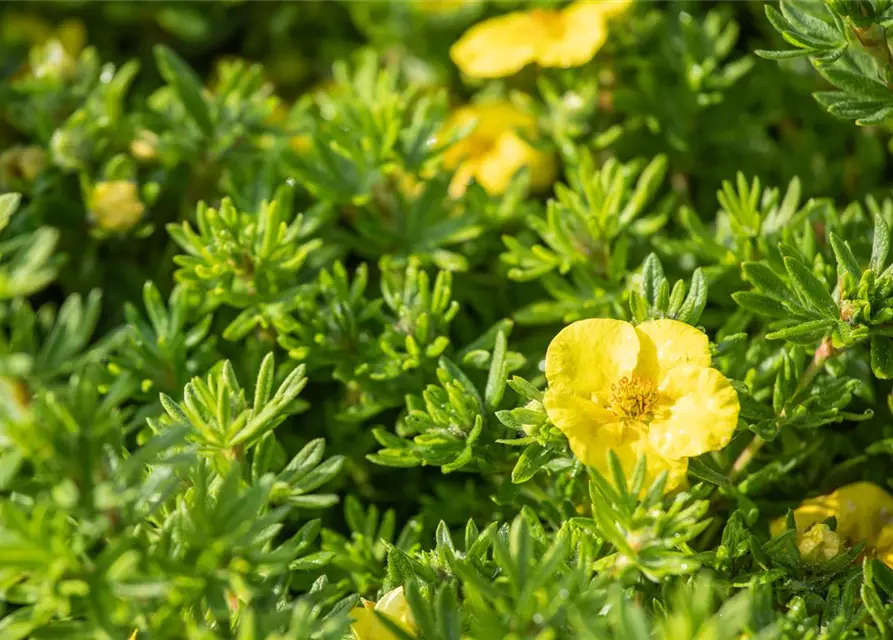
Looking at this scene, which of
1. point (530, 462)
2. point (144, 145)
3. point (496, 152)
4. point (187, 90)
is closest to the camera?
point (530, 462)

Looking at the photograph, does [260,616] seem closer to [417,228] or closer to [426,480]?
[426,480]

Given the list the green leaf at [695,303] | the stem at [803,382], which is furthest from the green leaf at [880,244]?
the green leaf at [695,303]

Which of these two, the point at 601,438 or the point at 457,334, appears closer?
the point at 601,438

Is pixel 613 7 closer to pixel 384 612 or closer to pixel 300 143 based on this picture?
pixel 300 143

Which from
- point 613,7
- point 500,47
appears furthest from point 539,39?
point 613,7

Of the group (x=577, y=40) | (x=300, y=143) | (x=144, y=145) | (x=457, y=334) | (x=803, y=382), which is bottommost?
(x=457, y=334)

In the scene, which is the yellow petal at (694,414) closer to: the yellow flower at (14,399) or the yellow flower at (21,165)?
the yellow flower at (14,399)

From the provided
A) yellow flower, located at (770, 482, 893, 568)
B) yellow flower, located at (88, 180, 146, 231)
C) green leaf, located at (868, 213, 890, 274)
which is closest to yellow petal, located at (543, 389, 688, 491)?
yellow flower, located at (770, 482, 893, 568)
